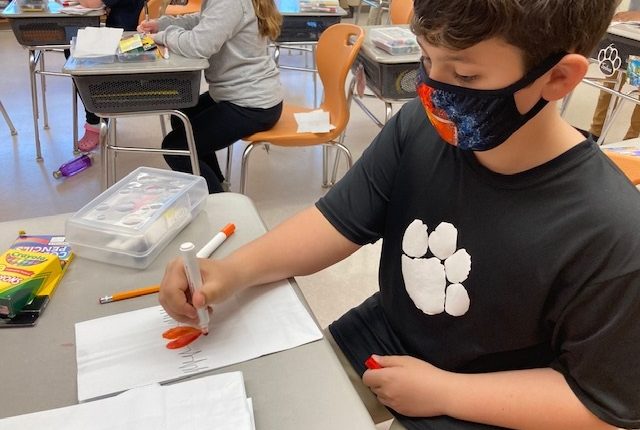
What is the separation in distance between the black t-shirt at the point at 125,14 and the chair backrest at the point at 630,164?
2.52 m

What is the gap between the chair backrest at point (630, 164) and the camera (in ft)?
4.48

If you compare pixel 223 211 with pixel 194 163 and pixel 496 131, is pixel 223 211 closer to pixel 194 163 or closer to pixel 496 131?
pixel 496 131

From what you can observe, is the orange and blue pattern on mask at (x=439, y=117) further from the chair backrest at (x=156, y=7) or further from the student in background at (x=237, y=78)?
the chair backrest at (x=156, y=7)

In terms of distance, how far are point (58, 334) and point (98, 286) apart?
10 cm

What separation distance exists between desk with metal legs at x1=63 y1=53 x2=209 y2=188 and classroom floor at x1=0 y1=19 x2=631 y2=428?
A: 2.32ft

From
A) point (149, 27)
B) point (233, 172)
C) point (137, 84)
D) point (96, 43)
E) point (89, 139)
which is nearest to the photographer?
point (137, 84)

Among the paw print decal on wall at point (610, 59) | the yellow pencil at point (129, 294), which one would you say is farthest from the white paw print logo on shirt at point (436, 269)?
the paw print decal on wall at point (610, 59)

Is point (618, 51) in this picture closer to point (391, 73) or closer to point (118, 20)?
point (391, 73)

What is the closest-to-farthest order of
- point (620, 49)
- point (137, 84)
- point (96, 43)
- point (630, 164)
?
point (630, 164) < point (137, 84) < point (96, 43) < point (620, 49)

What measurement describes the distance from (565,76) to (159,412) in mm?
615

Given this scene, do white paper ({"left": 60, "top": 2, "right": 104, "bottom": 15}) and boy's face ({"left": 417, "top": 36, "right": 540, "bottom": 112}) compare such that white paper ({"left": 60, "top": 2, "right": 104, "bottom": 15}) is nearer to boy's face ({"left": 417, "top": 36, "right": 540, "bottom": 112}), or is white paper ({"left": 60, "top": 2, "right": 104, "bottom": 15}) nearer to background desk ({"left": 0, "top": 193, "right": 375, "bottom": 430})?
background desk ({"left": 0, "top": 193, "right": 375, "bottom": 430})

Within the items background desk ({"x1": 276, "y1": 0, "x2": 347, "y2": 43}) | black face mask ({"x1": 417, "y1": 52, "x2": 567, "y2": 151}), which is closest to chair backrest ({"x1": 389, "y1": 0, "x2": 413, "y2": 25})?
background desk ({"x1": 276, "y1": 0, "x2": 347, "y2": 43})

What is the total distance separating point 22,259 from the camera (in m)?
0.81

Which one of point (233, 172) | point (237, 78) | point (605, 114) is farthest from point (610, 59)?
point (233, 172)
